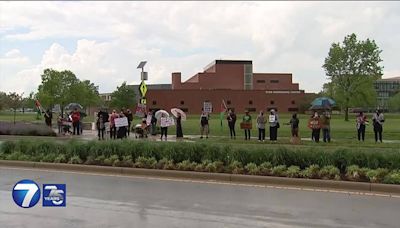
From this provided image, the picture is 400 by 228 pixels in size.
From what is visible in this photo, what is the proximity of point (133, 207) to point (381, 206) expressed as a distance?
408 cm

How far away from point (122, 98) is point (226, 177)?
92.7 meters

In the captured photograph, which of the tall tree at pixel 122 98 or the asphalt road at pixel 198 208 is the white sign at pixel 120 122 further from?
the tall tree at pixel 122 98

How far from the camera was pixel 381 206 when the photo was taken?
27.6 ft

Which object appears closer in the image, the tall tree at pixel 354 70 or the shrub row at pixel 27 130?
the shrub row at pixel 27 130

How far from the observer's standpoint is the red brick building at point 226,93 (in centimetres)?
11850

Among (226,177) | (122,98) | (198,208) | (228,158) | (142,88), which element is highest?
(122,98)

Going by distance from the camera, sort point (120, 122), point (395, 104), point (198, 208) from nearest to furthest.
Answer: point (198, 208) < point (120, 122) < point (395, 104)

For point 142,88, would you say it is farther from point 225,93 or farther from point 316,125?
point 225,93

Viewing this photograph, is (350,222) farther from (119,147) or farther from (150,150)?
(119,147)

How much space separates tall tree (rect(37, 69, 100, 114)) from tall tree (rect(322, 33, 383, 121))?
1913 inches

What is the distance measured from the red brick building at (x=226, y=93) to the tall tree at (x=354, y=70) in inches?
1448

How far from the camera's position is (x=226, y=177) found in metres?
11.3

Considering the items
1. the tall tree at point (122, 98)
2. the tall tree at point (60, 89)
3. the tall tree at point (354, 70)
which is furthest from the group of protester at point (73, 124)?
the tall tree at point (122, 98)

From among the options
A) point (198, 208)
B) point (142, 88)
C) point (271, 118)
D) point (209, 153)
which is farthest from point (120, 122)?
point (198, 208)
